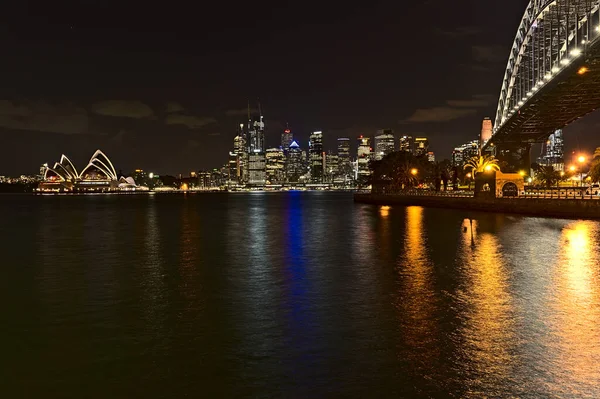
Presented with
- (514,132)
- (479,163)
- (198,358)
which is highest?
(514,132)

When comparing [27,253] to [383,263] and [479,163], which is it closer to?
[383,263]

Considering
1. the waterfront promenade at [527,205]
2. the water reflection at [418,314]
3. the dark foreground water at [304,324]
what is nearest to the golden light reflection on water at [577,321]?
the dark foreground water at [304,324]

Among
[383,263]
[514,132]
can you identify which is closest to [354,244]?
[383,263]

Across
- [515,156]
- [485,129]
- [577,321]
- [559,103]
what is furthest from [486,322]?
[485,129]

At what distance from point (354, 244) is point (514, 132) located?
5941 centimetres

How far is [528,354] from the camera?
9.80m

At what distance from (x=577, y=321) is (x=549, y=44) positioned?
63463 millimetres

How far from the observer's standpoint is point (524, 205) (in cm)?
5000

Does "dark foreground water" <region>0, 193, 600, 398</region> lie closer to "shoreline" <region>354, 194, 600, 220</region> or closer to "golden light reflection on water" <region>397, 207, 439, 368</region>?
"golden light reflection on water" <region>397, 207, 439, 368</region>

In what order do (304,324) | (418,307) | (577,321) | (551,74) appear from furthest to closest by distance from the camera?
1. (551,74)
2. (418,307)
3. (304,324)
4. (577,321)

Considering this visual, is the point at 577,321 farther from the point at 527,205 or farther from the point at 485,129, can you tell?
the point at 485,129

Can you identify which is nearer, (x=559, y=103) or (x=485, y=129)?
(x=559, y=103)

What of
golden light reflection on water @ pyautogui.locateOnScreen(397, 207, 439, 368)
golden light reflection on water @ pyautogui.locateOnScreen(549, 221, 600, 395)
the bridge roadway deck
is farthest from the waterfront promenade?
golden light reflection on water @ pyautogui.locateOnScreen(397, 207, 439, 368)

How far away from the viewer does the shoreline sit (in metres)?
42.9
